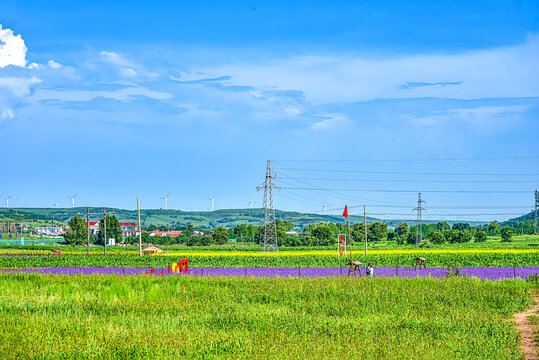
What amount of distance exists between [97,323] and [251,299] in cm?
914

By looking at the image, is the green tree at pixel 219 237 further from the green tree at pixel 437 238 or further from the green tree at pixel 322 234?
the green tree at pixel 437 238

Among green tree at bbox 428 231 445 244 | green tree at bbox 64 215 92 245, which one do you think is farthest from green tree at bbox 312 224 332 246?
green tree at bbox 64 215 92 245

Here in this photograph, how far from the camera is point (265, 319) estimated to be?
71.7 feet

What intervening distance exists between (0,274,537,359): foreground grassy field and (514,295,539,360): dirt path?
425 millimetres

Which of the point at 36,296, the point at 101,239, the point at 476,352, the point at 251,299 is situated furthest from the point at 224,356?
the point at 101,239

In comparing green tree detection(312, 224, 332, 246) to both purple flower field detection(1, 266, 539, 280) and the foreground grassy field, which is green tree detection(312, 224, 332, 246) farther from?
the foreground grassy field

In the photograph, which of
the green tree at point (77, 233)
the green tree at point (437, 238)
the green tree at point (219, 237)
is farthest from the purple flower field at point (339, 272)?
the green tree at point (219, 237)

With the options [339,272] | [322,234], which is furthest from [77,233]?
[339,272]

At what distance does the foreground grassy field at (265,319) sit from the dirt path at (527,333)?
0.43m

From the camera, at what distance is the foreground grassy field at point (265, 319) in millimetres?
16891

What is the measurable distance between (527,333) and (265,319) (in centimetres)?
920

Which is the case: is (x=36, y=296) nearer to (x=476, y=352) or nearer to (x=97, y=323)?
(x=97, y=323)

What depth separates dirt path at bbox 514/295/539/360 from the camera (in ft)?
57.7

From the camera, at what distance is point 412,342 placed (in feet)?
58.7
